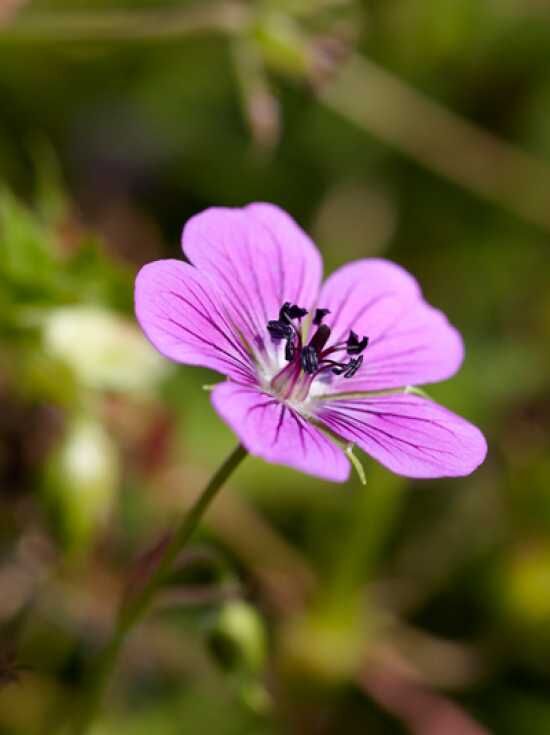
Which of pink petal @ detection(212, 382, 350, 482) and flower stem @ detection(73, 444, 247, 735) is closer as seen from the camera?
pink petal @ detection(212, 382, 350, 482)

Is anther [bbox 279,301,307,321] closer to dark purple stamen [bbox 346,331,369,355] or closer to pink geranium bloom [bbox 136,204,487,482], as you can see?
pink geranium bloom [bbox 136,204,487,482]

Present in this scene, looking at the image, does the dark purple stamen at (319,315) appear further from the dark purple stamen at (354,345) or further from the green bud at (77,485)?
the green bud at (77,485)

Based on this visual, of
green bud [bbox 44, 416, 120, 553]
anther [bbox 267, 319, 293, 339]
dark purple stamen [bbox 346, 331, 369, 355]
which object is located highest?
dark purple stamen [bbox 346, 331, 369, 355]

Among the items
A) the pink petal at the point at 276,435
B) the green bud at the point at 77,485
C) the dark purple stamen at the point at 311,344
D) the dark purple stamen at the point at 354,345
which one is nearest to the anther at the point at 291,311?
the dark purple stamen at the point at 311,344

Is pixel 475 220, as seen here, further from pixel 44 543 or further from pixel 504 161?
pixel 44 543

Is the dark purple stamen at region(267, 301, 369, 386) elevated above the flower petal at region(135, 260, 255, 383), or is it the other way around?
the dark purple stamen at region(267, 301, 369, 386)

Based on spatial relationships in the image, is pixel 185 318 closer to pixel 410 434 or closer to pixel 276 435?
pixel 276 435

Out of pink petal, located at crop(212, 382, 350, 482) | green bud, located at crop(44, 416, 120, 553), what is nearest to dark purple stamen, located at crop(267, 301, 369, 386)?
pink petal, located at crop(212, 382, 350, 482)
